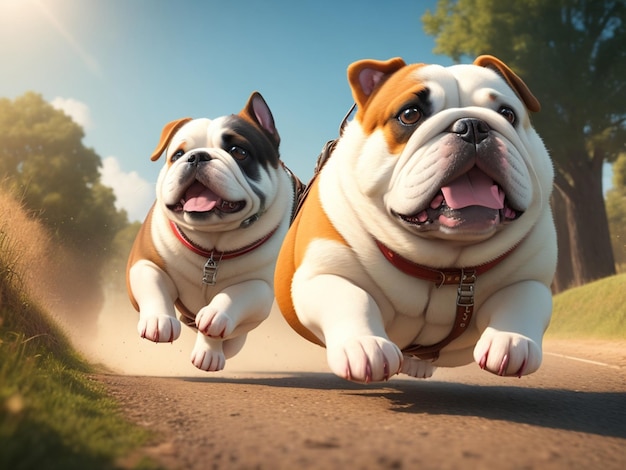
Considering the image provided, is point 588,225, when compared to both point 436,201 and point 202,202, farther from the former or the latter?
point 436,201

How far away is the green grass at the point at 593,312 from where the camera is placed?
33.2 ft

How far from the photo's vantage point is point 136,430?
7.66 ft

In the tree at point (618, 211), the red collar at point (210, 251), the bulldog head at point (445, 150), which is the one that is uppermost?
the tree at point (618, 211)

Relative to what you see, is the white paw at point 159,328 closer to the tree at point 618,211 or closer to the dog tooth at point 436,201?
the dog tooth at point 436,201

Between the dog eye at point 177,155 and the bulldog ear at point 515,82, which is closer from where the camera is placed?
the bulldog ear at point 515,82

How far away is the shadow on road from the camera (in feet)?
9.91

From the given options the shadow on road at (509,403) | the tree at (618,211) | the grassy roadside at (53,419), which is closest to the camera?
the grassy roadside at (53,419)

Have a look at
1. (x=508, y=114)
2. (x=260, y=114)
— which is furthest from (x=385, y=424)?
(x=260, y=114)

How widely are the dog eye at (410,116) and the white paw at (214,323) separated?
2.23m

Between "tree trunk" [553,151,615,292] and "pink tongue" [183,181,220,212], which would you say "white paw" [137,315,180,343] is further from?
"tree trunk" [553,151,615,292]

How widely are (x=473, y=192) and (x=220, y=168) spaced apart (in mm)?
2403

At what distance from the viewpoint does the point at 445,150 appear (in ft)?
9.60

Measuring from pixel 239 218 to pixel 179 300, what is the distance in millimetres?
975

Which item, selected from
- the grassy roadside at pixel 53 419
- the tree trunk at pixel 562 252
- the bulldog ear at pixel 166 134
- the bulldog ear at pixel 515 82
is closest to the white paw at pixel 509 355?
the bulldog ear at pixel 515 82
